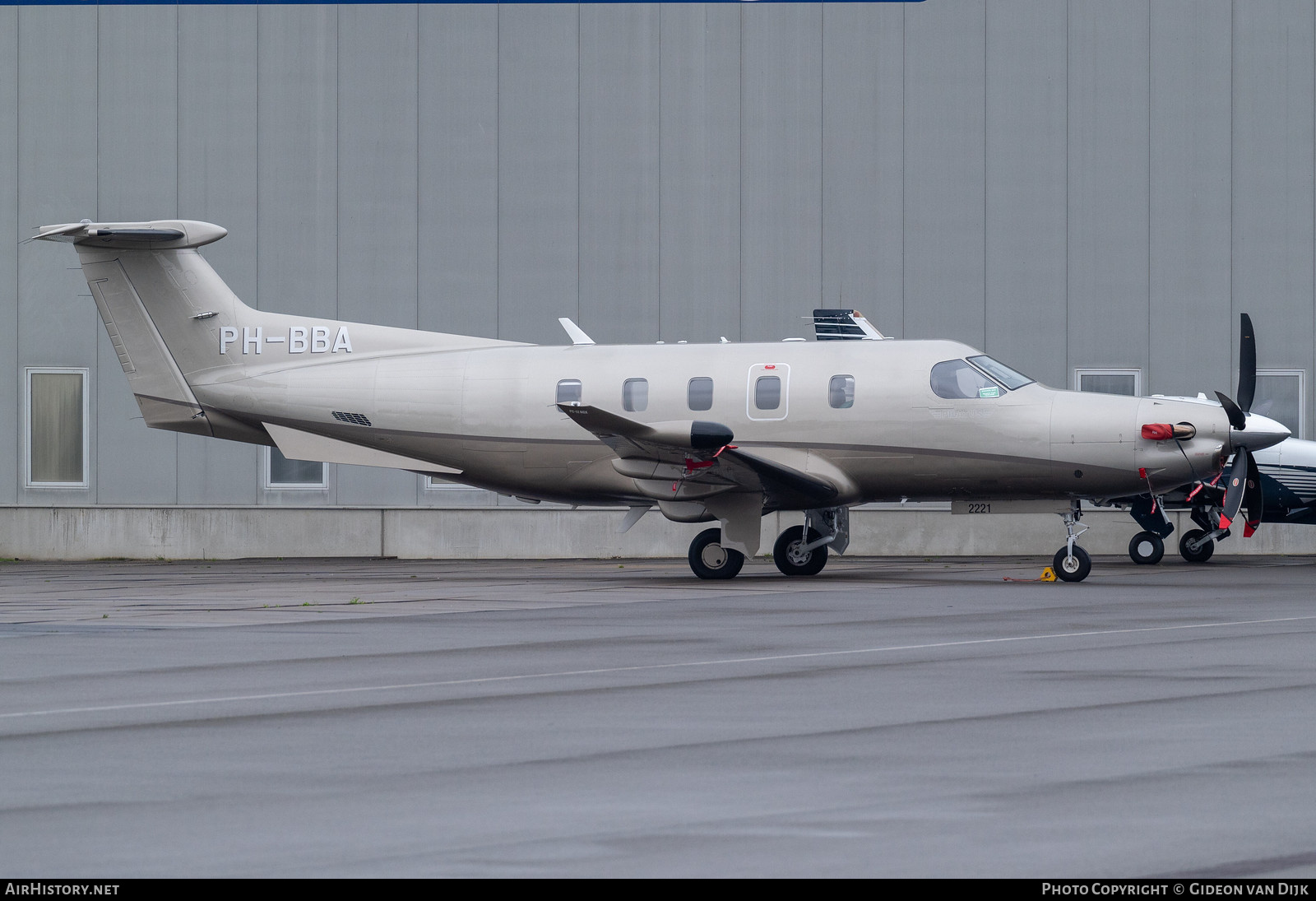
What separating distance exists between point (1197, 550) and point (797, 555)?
7.91m

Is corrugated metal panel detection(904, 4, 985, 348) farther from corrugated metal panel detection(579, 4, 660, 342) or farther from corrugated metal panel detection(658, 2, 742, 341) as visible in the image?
corrugated metal panel detection(579, 4, 660, 342)

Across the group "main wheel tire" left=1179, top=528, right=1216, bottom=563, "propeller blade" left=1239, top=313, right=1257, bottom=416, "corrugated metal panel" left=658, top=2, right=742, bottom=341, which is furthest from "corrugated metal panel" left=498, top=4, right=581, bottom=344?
"propeller blade" left=1239, top=313, right=1257, bottom=416

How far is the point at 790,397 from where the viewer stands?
757 inches

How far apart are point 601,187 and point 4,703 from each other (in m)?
21.0

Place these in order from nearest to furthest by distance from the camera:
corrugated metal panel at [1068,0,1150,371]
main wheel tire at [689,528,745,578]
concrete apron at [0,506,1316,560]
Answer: main wheel tire at [689,528,745,578], concrete apron at [0,506,1316,560], corrugated metal panel at [1068,0,1150,371]

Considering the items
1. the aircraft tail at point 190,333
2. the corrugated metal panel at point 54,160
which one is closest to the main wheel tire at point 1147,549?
the aircraft tail at point 190,333

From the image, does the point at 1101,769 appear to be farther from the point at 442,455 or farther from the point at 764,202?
the point at 764,202

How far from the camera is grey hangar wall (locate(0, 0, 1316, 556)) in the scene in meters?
27.8

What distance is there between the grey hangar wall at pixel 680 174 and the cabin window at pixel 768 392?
28.4 ft

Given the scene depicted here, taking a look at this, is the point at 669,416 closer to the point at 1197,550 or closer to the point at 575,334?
the point at 575,334

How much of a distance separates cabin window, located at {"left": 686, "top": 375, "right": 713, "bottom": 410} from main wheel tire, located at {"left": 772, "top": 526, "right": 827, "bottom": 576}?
6.87 feet

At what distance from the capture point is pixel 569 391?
786 inches

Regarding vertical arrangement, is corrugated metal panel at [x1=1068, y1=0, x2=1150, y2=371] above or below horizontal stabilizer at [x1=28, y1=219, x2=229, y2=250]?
above

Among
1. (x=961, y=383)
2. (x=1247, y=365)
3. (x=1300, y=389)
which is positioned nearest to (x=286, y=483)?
(x=961, y=383)
